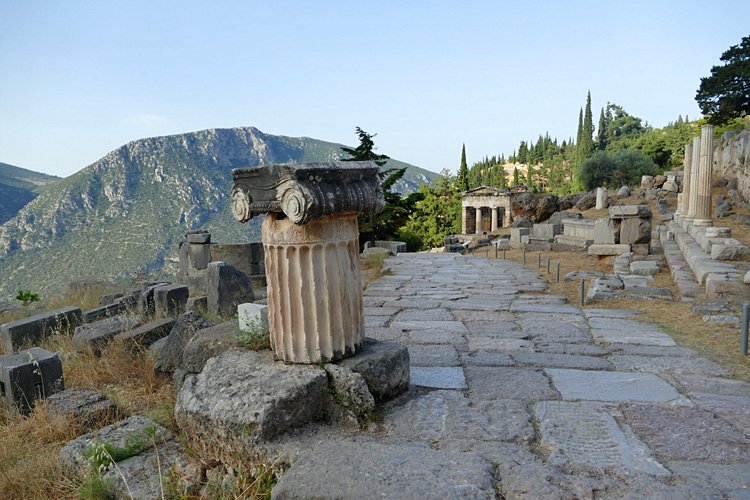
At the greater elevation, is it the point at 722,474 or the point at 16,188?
the point at 16,188

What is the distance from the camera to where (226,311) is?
23.5 ft

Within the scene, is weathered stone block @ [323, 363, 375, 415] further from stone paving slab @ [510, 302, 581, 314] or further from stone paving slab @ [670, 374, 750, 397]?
stone paving slab @ [510, 302, 581, 314]

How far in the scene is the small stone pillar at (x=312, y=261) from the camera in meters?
2.99

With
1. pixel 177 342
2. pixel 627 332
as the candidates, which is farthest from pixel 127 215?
pixel 627 332

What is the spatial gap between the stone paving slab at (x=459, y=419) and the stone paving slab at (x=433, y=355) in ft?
2.87

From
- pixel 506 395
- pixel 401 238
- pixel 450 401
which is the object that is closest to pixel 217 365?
→ pixel 450 401

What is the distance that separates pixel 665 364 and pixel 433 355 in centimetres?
188

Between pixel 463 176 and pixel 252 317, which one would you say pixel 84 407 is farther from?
pixel 463 176

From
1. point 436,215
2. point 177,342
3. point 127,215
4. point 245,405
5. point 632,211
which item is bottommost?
point 436,215

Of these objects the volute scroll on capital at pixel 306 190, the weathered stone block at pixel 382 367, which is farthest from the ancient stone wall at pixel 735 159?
the volute scroll on capital at pixel 306 190

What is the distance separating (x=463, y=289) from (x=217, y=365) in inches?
233

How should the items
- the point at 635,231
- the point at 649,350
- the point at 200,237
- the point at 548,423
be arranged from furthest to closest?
the point at 635,231 → the point at 200,237 → the point at 649,350 → the point at 548,423

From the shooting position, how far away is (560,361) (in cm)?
432

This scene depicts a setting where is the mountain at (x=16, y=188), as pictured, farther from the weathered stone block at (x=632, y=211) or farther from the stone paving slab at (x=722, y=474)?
the stone paving slab at (x=722, y=474)
